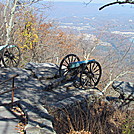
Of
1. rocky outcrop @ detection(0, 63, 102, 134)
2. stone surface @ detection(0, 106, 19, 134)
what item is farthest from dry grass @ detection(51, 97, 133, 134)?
stone surface @ detection(0, 106, 19, 134)

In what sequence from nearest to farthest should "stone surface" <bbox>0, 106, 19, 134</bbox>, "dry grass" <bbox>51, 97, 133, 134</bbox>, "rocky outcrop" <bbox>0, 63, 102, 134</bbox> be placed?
"stone surface" <bbox>0, 106, 19, 134</bbox>, "rocky outcrop" <bbox>0, 63, 102, 134</bbox>, "dry grass" <bbox>51, 97, 133, 134</bbox>

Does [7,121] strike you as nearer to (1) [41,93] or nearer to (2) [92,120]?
(2) [92,120]

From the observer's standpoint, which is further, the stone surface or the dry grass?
the dry grass

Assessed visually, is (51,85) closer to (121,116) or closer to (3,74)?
(3,74)

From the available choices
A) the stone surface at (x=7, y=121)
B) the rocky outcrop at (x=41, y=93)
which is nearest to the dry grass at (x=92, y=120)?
the rocky outcrop at (x=41, y=93)

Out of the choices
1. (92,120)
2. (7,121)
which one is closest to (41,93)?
(92,120)

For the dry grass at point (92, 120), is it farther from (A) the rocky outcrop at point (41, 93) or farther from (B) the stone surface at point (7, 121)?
(B) the stone surface at point (7, 121)

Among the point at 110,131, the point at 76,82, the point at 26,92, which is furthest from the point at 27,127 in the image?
the point at 76,82

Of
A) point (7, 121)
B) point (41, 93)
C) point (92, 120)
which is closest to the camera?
Answer: point (7, 121)

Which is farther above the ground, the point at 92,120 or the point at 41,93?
the point at 41,93

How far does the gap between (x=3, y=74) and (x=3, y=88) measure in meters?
1.23

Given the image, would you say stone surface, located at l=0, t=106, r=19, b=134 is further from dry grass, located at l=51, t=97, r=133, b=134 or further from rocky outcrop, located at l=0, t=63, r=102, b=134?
dry grass, located at l=51, t=97, r=133, b=134

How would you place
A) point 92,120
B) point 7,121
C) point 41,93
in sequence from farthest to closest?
point 41,93 < point 92,120 < point 7,121

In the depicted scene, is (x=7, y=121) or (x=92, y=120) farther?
(x=92, y=120)
